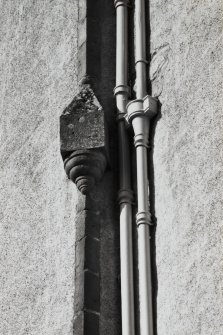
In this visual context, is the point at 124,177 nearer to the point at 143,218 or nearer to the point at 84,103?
the point at 143,218

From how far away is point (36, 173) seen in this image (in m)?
6.46

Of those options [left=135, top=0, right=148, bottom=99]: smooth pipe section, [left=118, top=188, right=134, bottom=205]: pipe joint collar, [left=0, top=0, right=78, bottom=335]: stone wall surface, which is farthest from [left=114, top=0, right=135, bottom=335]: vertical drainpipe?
[left=0, top=0, right=78, bottom=335]: stone wall surface

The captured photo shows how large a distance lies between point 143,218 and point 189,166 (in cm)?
38

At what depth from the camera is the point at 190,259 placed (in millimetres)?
5102

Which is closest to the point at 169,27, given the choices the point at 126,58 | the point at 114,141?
the point at 126,58

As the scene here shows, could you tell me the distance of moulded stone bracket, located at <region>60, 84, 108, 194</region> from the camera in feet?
18.8

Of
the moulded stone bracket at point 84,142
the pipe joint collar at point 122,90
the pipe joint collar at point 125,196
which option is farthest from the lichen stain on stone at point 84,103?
the pipe joint collar at point 125,196

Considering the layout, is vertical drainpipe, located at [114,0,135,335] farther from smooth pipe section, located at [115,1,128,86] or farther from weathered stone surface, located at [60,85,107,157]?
weathered stone surface, located at [60,85,107,157]

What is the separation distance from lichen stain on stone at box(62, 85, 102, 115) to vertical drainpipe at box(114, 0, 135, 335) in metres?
0.18

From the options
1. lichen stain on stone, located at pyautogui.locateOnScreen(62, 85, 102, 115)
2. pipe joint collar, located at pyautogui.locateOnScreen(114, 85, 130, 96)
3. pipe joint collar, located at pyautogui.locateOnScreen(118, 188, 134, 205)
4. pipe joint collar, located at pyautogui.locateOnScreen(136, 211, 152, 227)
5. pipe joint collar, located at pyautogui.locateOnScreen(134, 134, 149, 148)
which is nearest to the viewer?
pipe joint collar, located at pyautogui.locateOnScreen(136, 211, 152, 227)

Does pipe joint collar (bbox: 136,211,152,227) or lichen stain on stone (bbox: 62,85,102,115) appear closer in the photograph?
pipe joint collar (bbox: 136,211,152,227)

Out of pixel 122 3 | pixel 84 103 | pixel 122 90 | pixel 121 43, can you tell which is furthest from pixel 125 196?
pixel 122 3

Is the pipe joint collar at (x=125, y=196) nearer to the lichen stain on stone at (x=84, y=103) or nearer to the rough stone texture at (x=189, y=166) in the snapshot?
the rough stone texture at (x=189, y=166)

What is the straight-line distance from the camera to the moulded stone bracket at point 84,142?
5.73 metres
